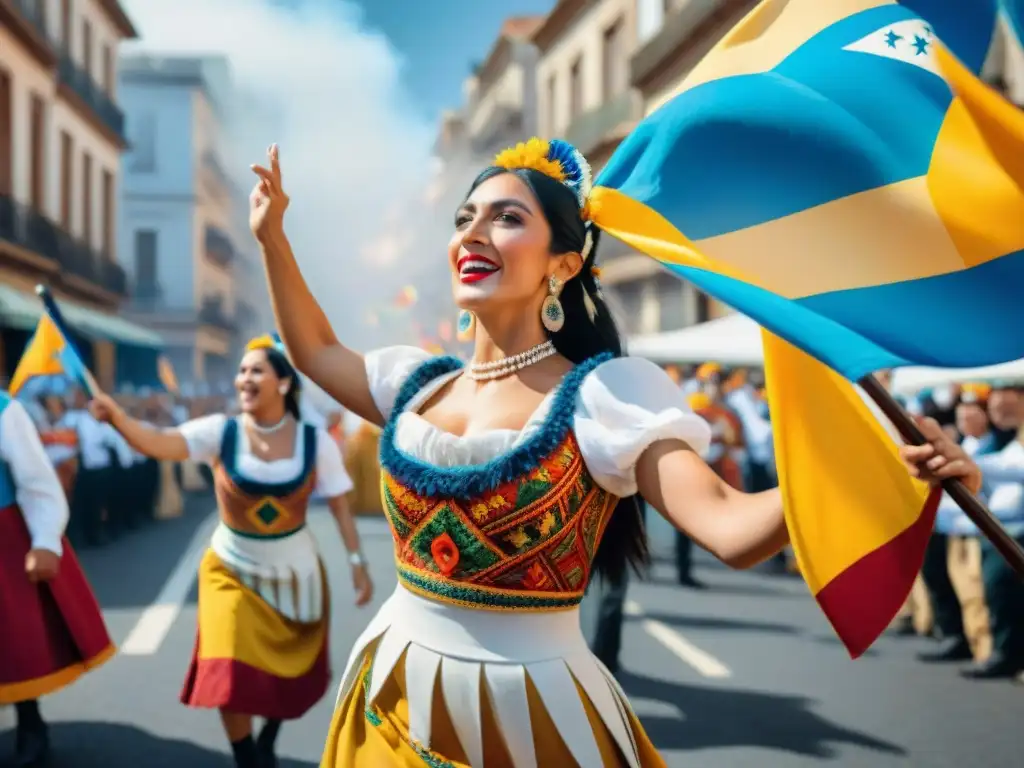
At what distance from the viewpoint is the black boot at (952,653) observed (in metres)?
7.29

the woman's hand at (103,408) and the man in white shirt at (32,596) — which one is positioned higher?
the woman's hand at (103,408)

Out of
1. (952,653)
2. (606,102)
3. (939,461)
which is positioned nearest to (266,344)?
(939,461)

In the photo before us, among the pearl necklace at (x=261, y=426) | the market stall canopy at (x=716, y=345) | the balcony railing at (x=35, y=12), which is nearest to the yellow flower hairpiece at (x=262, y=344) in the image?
the pearl necklace at (x=261, y=426)

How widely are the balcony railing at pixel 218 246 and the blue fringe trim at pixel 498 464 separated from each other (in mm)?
51908

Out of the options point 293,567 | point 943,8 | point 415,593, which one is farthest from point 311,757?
point 943,8

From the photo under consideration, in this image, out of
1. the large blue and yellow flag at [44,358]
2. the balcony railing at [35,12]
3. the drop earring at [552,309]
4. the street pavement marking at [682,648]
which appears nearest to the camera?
the drop earring at [552,309]

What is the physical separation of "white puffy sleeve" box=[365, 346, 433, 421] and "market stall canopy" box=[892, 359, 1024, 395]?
5.34 metres

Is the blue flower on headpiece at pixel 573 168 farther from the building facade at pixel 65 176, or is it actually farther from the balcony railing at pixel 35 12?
the balcony railing at pixel 35 12

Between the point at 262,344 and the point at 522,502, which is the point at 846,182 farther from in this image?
the point at 262,344

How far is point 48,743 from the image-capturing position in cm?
492

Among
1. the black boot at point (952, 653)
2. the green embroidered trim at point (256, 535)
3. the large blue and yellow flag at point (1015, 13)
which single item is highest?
the large blue and yellow flag at point (1015, 13)

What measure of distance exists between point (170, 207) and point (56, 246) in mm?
26983

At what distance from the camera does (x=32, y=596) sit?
15.3ft

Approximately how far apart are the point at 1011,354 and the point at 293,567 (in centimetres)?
327
